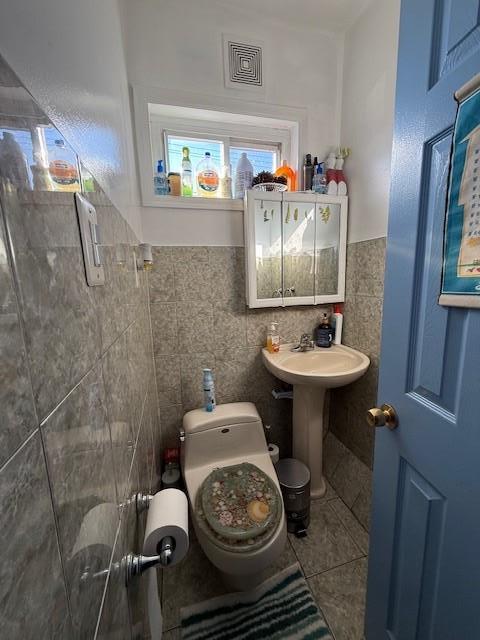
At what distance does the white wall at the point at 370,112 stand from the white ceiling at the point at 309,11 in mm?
58

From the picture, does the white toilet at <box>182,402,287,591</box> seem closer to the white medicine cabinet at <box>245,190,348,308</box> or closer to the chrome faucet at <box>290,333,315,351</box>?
the chrome faucet at <box>290,333,315,351</box>

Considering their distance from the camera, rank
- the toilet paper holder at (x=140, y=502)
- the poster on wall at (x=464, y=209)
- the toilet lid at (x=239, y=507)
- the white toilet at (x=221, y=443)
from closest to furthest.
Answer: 1. the poster on wall at (x=464, y=209)
2. the toilet paper holder at (x=140, y=502)
3. the toilet lid at (x=239, y=507)
4. the white toilet at (x=221, y=443)

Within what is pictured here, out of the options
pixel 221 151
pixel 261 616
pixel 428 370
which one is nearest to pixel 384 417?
pixel 428 370

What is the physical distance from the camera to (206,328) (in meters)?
1.52

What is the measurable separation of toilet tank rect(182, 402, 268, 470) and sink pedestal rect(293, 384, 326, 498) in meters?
0.27

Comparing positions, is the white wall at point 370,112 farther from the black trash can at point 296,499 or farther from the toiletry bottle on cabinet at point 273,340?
the black trash can at point 296,499

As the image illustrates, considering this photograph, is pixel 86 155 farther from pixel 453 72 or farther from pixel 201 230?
pixel 201 230

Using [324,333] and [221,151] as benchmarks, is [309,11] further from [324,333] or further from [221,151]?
[324,333]

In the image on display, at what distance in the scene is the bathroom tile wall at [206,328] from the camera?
144 centimetres

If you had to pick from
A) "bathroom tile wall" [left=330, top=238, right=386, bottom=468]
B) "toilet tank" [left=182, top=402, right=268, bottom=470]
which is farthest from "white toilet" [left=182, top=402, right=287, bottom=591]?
"bathroom tile wall" [left=330, top=238, right=386, bottom=468]

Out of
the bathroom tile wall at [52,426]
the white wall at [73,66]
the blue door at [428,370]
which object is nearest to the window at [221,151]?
the white wall at [73,66]

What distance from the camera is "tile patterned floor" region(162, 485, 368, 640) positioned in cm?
103

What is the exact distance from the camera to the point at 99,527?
0.39 m

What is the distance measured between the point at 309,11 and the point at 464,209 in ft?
5.19
